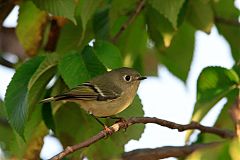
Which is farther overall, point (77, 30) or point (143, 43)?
point (143, 43)

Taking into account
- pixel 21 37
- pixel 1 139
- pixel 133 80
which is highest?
pixel 21 37

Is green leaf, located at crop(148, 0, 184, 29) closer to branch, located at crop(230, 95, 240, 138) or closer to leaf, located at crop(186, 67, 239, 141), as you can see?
leaf, located at crop(186, 67, 239, 141)

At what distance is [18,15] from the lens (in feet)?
12.5

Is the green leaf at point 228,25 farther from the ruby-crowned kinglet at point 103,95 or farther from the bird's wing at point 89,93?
the bird's wing at point 89,93

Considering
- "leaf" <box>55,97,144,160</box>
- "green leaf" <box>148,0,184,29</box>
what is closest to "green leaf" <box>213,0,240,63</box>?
"green leaf" <box>148,0,184,29</box>

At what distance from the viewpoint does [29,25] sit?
12.4ft

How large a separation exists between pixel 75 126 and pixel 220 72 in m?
1.03

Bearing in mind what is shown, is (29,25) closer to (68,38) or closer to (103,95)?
(68,38)

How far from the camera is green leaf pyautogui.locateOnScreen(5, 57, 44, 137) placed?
284cm

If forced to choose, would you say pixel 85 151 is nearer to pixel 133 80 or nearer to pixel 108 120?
pixel 108 120

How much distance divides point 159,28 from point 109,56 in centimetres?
74

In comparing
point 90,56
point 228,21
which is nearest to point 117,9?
point 90,56

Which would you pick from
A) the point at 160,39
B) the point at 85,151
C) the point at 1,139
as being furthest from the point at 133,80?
the point at 1,139

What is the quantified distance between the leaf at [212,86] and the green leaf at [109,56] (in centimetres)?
48
